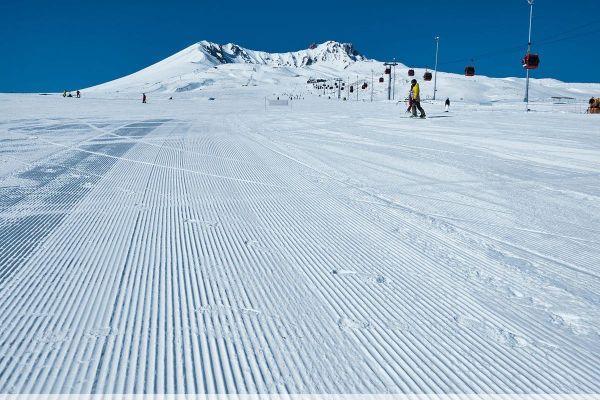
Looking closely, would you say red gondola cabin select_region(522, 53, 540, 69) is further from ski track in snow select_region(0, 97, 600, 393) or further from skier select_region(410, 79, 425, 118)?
ski track in snow select_region(0, 97, 600, 393)

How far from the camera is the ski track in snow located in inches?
74.4

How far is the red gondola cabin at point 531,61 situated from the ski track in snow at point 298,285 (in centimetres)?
3016

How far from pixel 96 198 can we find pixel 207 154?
3749 millimetres

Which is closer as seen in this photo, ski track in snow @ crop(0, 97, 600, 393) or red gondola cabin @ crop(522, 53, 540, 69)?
ski track in snow @ crop(0, 97, 600, 393)

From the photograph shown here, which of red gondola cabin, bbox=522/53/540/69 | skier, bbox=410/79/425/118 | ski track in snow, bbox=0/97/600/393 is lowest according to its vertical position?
ski track in snow, bbox=0/97/600/393

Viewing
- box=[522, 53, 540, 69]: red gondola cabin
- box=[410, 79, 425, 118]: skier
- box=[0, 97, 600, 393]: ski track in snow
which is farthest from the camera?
box=[522, 53, 540, 69]: red gondola cabin

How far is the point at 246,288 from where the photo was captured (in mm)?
2643

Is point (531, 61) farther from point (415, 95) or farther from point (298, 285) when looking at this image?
point (298, 285)

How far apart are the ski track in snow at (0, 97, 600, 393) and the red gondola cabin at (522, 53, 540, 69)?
30.2 meters

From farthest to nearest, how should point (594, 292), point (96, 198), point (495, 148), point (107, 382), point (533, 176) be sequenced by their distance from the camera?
1. point (495, 148)
2. point (533, 176)
3. point (96, 198)
4. point (594, 292)
5. point (107, 382)

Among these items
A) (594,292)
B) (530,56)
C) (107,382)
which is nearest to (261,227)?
(107,382)

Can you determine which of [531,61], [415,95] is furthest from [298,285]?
[531,61]

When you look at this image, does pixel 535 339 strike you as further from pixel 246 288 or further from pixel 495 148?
pixel 495 148

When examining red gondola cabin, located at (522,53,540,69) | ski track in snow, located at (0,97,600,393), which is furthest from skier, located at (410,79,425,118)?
red gondola cabin, located at (522,53,540,69)
